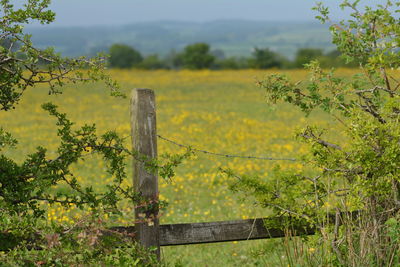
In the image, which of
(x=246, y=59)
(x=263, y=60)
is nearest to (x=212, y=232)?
(x=263, y=60)

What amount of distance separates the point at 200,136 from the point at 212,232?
37.0 feet

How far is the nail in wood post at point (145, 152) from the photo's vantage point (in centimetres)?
429

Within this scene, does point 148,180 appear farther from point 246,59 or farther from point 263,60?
point 246,59

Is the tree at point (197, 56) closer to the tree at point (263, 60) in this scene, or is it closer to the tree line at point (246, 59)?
the tree line at point (246, 59)

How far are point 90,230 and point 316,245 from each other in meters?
1.94

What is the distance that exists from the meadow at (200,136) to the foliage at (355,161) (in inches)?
10.4

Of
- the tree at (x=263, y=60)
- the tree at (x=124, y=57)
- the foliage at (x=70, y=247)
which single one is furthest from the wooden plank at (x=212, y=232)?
the tree at (x=124, y=57)

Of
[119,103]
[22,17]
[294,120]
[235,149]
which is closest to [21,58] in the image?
[22,17]

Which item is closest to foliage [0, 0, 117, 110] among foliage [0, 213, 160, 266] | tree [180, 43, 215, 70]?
foliage [0, 213, 160, 266]

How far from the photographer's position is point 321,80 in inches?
194

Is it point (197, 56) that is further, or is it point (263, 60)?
point (197, 56)

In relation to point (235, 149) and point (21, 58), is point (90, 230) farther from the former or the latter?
point (235, 149)

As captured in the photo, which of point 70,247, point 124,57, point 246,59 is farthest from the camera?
point 124,57

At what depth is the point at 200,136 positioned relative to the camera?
15.8m
